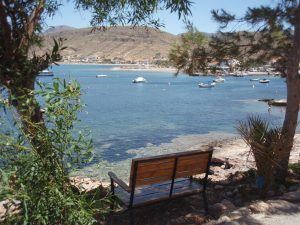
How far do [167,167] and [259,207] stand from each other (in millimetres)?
1456

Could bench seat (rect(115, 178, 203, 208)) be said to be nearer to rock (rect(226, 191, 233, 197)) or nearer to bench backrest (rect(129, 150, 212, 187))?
bench backrest (rect(129, 150, 212, 187))

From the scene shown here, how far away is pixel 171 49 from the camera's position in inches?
353

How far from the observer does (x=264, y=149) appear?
23.0ft

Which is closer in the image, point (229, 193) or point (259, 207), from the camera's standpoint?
point (259, 207)

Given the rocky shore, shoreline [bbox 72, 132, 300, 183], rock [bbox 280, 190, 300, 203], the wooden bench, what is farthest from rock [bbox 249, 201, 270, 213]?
shoreline [bbox 72, 132, 300, 183]

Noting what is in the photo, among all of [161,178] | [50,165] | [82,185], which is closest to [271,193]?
[161,178]

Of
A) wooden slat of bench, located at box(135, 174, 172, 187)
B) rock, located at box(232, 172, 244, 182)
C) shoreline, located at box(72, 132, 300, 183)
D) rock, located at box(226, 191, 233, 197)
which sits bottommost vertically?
shoreline, located at box(72, 132, 300, 183)

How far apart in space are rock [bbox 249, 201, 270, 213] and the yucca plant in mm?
1134

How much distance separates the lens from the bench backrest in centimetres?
568

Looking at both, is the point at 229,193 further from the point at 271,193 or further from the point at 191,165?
the point at 191,165

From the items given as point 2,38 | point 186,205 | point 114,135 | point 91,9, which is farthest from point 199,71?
point 114,135

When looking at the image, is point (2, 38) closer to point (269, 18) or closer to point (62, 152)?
point (62, 152)

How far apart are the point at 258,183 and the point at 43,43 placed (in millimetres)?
5140

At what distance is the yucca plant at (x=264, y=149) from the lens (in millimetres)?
6973
